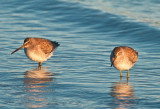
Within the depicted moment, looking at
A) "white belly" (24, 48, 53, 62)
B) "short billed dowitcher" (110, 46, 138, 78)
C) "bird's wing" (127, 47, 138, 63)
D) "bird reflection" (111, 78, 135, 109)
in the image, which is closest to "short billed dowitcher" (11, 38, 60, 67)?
"white belly" (24, 48, 53, 62)

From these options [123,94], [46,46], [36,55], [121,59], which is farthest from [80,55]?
[123,94]

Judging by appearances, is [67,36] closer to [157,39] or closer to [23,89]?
[157,39]

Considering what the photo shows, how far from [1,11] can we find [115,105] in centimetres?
1558

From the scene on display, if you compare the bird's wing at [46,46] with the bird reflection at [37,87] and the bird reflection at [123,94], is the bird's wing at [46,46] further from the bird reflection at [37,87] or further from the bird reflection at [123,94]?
the bird reflection at [123,94]

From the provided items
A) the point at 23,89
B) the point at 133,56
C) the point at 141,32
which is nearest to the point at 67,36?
the point at 141,32

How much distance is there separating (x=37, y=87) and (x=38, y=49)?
127 inches

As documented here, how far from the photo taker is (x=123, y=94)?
1081cm

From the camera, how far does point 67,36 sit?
18.3 metres

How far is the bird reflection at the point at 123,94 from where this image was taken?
9.92 metres

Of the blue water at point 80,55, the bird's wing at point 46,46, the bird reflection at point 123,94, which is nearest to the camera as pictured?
the bird reflection at point 123,94

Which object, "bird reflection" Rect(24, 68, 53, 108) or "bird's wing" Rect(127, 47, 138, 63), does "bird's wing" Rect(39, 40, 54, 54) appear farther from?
"bird's wing" Rect(127, 47, 138, 63)

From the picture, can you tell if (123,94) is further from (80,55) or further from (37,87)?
(80,55)

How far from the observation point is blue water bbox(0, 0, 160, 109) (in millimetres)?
10320

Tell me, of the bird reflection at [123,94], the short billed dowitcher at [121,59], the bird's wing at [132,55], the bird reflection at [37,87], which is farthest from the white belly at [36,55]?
the bird reflection at [123,94]
